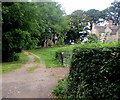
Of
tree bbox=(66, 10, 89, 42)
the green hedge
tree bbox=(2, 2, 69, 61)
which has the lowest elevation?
the green hedge

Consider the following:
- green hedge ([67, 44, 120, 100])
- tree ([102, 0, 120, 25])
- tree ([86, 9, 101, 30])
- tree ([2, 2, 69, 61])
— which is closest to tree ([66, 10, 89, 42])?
tree ([86, 9, 101, 30])

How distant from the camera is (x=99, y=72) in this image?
236 cm

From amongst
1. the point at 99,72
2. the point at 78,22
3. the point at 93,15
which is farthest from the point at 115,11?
the point at 93,15

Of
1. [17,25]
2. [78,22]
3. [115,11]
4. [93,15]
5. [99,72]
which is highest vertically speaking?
[93,15]

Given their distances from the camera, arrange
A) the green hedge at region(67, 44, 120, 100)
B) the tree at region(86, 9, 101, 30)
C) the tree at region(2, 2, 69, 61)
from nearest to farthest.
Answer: the green hedge at region(67, 44, 120, 100), the tree at region(2, 2, 69, 61), the tree at region(86, 9, 101, 30)

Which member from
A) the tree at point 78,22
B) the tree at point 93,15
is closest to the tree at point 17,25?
the tree at point 78,22

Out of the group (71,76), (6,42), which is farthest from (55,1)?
(71,76)

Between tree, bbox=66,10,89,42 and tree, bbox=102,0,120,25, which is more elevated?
tree, bbox=66,10,89,42

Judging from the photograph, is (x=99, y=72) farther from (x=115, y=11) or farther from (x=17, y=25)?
(x=17, y=25)

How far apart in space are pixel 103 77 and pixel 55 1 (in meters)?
24.6

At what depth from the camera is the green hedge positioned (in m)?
2.11

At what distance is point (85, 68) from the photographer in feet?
8.95

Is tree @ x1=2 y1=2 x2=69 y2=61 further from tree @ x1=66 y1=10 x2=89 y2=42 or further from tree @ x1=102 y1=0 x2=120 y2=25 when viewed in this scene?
tree @ x1=66 y1=10 x2=89 y2=42

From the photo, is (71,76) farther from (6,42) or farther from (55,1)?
(55,1)
